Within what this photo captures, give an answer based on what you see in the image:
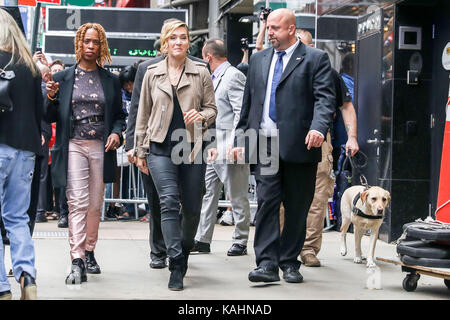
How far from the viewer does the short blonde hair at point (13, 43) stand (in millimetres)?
5957

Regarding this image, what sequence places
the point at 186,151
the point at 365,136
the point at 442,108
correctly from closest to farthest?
the point at 186,151, the point at 442,108, the point at 365,136

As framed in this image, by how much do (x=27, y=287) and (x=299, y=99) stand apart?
9.14 feet

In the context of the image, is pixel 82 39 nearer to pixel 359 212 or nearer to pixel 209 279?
pixel 209 279

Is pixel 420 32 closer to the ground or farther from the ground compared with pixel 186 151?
farther from the ground

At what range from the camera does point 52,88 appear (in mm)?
7336

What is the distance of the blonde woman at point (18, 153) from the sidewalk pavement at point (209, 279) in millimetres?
616

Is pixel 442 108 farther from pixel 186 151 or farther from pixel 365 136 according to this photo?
pixel 186 151

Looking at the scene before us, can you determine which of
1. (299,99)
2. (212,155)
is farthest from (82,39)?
(299,99)

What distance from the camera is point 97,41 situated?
7566 millimetres

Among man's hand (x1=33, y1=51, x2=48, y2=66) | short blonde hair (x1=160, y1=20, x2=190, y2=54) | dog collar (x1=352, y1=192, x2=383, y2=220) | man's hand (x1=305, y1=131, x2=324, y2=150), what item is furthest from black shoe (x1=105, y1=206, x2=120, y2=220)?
man's hand (x1=305, y1=131, x2=324, y2=150)

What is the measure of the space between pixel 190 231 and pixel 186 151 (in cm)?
68

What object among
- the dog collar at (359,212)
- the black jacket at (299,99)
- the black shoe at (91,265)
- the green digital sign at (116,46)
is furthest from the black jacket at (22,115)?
the green digital sign at (116,46)

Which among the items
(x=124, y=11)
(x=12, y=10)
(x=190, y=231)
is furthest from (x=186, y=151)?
(x=124, y=11)
